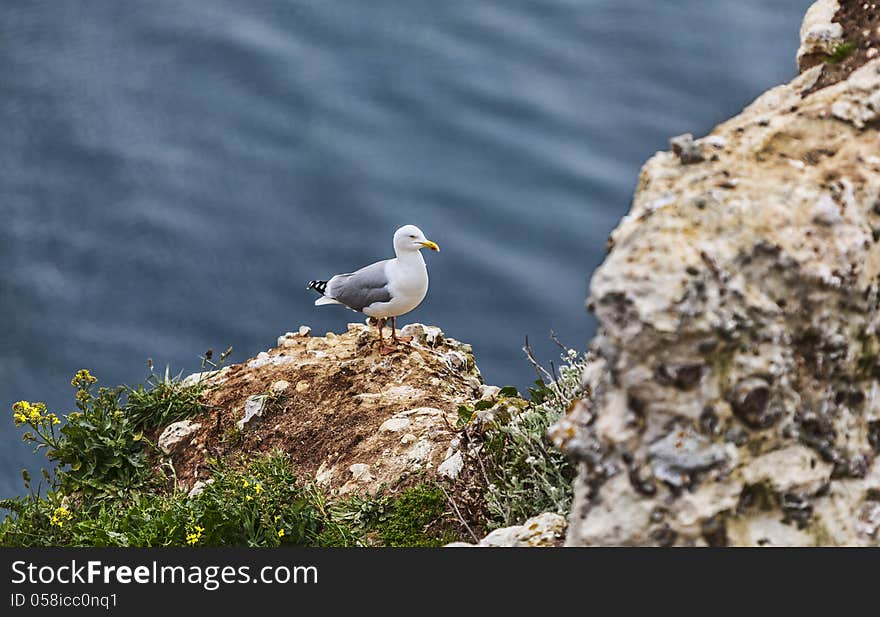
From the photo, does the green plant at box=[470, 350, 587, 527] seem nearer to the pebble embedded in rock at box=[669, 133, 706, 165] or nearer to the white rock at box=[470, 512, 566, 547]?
the white rock at box=[470, 512, 566, 547]

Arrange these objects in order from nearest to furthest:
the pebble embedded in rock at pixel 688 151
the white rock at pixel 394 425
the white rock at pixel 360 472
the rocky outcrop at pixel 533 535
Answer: the pebble embedded in rock at pixel 688 151 < the rocky outcrop at pixel 533 535 < the white rock at pixel 360 472 < the white rock at pixel 394 425

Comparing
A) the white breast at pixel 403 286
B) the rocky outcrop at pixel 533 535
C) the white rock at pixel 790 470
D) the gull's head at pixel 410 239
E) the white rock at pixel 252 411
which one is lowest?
the white rock at pixel 790 470

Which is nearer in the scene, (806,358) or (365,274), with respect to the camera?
(806,358)

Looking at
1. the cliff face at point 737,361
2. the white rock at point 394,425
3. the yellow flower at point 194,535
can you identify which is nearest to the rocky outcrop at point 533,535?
the cliff face at point 737,361

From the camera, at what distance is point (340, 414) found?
19.7 ft

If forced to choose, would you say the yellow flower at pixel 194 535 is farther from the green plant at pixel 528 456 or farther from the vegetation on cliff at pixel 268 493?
the green plant at pixel 528 456

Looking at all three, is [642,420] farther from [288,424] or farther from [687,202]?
[288,424]

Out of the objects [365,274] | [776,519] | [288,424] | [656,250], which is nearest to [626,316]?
[656,250]

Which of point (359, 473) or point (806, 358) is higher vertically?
point (359, 473)

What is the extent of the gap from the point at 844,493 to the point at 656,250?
1.00 meters

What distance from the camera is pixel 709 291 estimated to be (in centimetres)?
284

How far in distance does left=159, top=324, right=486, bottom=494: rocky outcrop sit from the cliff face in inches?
92.0

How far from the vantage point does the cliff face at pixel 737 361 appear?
2830 millimetres

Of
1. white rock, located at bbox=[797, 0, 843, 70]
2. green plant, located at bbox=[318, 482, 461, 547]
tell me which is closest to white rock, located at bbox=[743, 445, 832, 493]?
white rock, located at bbox=[797, 0, 843, 70]
